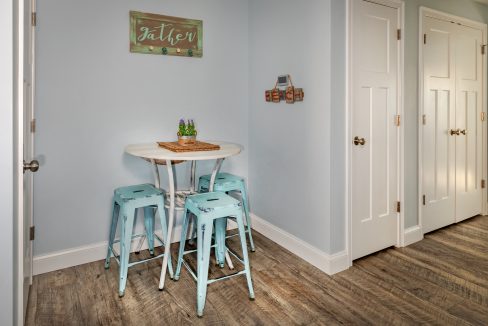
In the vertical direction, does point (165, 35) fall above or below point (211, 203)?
above

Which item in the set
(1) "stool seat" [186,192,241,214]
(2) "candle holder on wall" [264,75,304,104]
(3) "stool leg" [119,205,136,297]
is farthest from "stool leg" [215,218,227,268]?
(2) "candle holder on wall" [264,75,304,104]

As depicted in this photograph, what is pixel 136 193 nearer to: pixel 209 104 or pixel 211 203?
pixel 211 203

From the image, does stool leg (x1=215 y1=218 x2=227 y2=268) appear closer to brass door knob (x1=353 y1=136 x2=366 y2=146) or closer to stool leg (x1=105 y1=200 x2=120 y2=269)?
stool leg (x1=105 y1=200 x2=120 y2=269)

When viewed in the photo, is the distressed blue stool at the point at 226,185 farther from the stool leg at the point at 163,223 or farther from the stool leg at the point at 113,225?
the stool leg at the point at 113,225

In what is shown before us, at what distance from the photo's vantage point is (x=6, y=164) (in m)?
1.28

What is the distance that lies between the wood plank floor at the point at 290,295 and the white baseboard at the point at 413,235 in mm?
225

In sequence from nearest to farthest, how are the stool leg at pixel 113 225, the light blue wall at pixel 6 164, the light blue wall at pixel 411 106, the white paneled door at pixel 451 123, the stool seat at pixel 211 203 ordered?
the light blue wall at pixel 6 164, the stool seat at pixel 211 203, the stool leg at pixel 113 225, the light blue wall at pixel 411 106, the white paneled door at pixel 451 123

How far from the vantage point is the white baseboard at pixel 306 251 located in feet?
8.28

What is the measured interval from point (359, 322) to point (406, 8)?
2.53m

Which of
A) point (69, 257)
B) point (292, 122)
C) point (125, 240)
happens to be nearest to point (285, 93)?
point (292, 122)

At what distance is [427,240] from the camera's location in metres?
3.15

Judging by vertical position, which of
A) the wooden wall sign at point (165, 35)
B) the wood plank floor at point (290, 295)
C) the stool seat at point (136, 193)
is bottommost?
the wood plank floor at point (290, 295)

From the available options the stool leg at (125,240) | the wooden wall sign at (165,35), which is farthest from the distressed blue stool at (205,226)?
the wooden wall sign at (165,35)

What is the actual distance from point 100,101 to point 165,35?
769 millimetres
